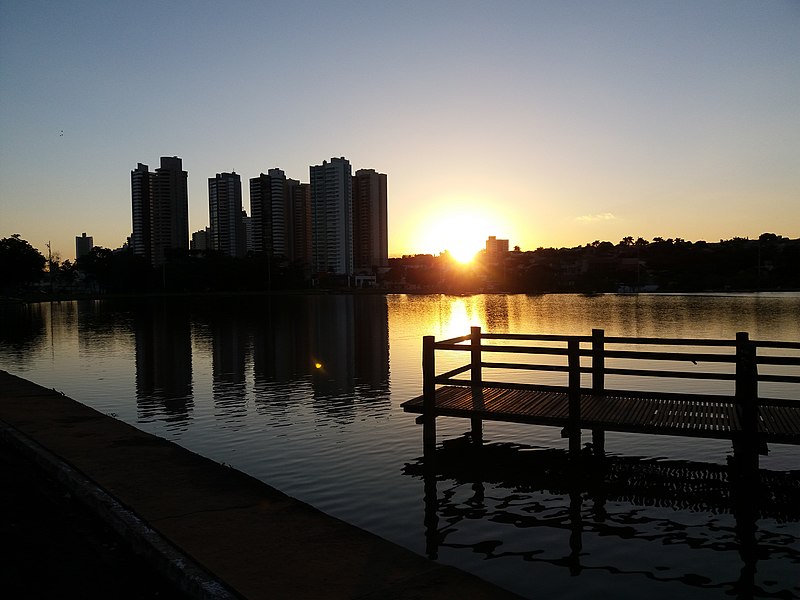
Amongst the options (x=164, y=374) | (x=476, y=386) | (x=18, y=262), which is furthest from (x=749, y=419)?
(x=18, y=262)

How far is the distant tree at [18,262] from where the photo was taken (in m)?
151

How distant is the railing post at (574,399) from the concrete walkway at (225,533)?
6.94 metres

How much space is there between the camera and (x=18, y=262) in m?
154

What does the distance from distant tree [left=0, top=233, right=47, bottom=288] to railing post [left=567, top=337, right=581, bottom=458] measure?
530 ft

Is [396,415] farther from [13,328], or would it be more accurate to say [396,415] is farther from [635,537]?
[13,328]

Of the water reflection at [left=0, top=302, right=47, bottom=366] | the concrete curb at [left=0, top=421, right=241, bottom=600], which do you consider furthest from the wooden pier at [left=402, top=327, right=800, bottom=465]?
the water reflection at [left=0, top=302, right=47, bottom=366]

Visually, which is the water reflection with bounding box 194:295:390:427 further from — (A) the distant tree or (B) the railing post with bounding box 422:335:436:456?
(A) the distant tree

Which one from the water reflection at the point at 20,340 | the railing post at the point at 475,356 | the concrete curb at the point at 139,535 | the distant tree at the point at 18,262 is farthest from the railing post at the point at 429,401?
the distant tree at the point at 18,262

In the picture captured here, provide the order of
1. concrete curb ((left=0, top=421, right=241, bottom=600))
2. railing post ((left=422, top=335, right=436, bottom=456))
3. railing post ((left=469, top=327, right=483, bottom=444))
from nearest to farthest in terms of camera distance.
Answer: concrete curb ((left=0, top=421, right=241, bottom=600))
railing post ((left=422, top=335, right=436, bottom=456))
railing post ((left=469, top=327, right=483, bottom=444))

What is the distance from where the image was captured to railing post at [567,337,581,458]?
14273 mm

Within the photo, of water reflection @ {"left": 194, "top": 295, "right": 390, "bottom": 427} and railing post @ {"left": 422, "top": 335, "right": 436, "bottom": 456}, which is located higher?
railing post @ {"left": 422, "top": 335, "right": 436, "bottom": 456}

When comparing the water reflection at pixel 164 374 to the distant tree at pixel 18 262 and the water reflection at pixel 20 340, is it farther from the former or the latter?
the distant tree at pixel 18 262

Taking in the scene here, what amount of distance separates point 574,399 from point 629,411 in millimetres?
1355

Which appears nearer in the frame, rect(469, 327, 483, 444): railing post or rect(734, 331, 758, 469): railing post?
rect(734, 331, 758, 469): railing post
